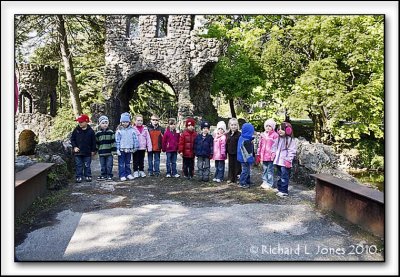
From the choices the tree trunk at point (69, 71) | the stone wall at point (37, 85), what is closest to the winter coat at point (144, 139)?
the tree trunk at point (69, 71)

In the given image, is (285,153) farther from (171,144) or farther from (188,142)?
(171,144)

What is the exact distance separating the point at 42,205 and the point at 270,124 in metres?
4.41

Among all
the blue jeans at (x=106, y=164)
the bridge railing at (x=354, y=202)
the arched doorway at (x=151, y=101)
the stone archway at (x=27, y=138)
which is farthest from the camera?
the arched doorway at (x=151, y=101)

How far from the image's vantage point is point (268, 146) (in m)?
7.39

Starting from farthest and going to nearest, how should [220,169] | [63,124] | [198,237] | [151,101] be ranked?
[151,101], [63,124], [220,169], [198,237]

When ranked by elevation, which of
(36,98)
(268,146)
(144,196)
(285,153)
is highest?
(36,98)

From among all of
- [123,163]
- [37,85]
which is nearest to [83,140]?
[123,163]

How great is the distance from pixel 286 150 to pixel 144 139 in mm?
3240

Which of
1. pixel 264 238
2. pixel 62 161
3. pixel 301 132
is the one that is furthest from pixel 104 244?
pixel 301 132

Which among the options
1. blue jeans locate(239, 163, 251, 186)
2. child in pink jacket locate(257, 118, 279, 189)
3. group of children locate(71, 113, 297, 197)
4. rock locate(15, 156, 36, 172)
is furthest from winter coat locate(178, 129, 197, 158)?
rock locate(15, 156, 36, 172)

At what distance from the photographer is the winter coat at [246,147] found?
747 centimetres

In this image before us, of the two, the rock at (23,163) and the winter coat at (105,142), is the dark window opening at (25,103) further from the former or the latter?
the rock at (23,163)

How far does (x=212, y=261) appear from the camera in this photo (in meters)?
3.77

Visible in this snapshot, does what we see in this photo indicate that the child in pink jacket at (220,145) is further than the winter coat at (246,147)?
Yes
